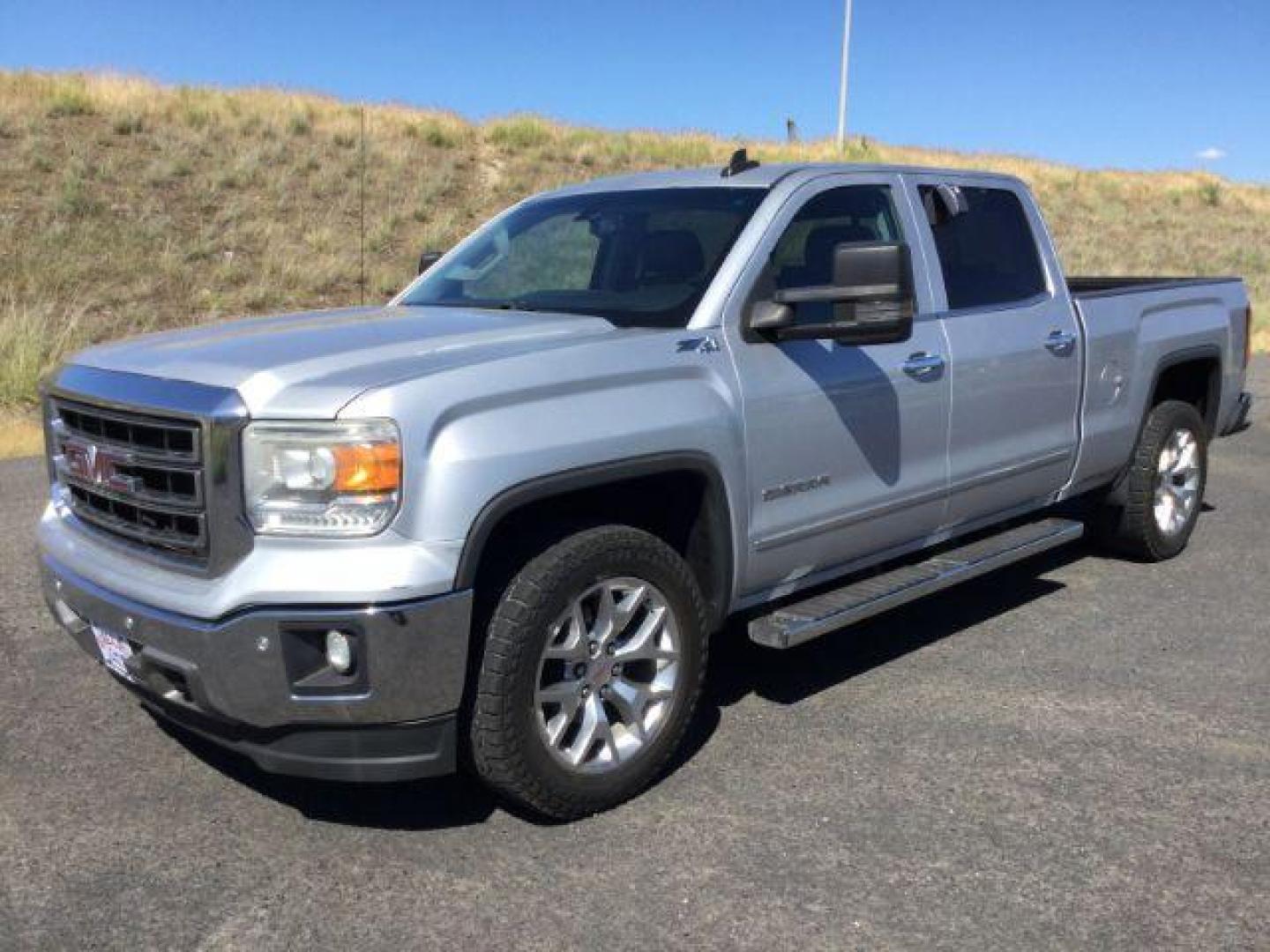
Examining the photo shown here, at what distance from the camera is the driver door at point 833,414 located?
12.9 ft

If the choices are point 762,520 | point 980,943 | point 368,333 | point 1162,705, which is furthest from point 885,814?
point 368,333

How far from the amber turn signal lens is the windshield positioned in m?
1.18

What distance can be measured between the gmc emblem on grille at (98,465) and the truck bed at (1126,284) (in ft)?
14.1

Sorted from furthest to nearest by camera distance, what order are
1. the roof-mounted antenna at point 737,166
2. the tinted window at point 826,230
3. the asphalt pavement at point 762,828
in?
the roof-mounted antenna at point 737,166
the tinted window at point 826,230
the asphalt pavement at point 762,828

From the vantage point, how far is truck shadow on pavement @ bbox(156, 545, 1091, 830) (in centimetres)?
362

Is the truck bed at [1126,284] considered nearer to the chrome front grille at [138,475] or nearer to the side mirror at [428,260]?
the side mirror at [428,260]

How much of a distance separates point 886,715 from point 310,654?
2.19m

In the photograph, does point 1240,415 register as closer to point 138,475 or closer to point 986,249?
point 986,249

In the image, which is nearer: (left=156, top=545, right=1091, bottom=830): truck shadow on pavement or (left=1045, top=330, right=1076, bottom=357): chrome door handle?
(left=156, top=545, right=1091, bottom=830): truck shadow on pavement

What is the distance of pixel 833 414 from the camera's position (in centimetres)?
414

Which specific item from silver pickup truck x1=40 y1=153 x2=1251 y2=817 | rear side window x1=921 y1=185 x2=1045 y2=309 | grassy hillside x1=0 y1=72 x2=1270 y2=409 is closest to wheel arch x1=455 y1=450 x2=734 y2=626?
silver pickup truck x1=40 y1=153 x2=1251 y2=817

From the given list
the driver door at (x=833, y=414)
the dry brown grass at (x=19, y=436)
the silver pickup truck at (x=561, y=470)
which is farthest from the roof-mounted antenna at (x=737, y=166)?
the dry brown grass at (x=19, y=436)

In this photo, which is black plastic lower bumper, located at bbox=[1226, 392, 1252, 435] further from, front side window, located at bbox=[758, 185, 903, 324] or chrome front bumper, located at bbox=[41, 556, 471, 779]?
→ chrome front bumper, located at bbox=[41, 556, 471, 779]

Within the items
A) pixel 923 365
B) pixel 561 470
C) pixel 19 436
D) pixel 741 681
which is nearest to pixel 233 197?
pixel 19 436
